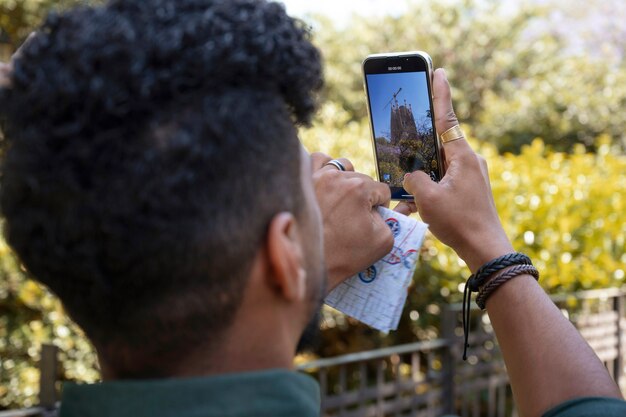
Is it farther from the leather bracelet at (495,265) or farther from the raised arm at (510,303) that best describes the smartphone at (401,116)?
the leather bracelet at (495,265)

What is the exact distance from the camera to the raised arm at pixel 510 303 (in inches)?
51.9

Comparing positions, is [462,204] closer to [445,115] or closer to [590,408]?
[445,115]

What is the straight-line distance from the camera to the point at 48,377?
3.15 metres

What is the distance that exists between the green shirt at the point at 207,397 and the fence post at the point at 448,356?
3.71 metres

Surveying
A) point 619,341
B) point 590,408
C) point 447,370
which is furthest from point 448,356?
point 590,408

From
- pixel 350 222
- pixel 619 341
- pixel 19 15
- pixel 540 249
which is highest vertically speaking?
pixel 19 15

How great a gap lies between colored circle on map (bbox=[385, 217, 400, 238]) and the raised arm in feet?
0.18

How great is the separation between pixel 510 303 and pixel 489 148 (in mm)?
5273

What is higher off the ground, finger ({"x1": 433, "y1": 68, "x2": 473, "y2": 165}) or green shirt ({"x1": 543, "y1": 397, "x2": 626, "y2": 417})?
finger ({"x1": 433, "y1": 68, "x2": 473, "y2": 165})

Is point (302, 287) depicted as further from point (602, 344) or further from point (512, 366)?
point (602, 344)

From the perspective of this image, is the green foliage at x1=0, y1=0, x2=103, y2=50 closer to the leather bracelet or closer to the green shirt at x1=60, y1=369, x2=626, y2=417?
the leather bracelet

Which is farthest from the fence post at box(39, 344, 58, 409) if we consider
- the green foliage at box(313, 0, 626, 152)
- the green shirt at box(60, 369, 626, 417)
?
the green foliage at box(313, 0, 626, 152)

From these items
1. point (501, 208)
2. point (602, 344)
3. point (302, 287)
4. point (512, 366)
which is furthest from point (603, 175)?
point (302, 287)

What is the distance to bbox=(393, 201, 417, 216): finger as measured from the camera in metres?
1.74
